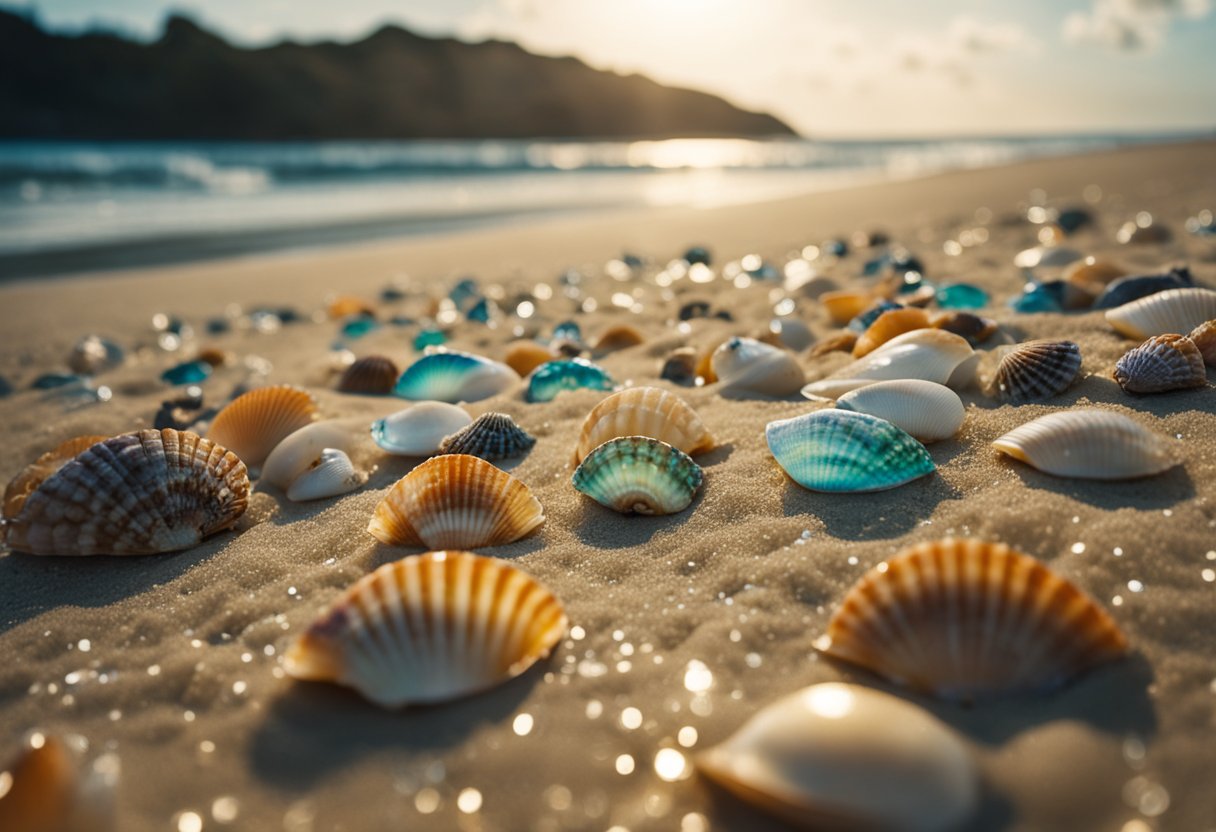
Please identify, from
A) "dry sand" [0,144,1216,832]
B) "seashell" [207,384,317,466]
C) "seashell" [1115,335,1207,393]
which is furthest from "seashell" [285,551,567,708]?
"seashell" [1115,335,1207,393]

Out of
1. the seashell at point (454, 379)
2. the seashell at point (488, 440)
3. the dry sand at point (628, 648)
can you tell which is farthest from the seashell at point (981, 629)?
the seashell at point (454, 379)

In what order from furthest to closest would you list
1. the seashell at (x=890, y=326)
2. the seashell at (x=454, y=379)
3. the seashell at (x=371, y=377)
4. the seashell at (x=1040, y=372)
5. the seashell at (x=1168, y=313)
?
the seashell at (x=371, y=377), the seashell at (x=454, y=379), the seashell at (x=890, y=326), the seashell at (x=1168, y=313), the seashell at (x=1040, y=372)

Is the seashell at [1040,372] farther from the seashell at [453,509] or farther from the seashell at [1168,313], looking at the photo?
the seashell at [453,509]

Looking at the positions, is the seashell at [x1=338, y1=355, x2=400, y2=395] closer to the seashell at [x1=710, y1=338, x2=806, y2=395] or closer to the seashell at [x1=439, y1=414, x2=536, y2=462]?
the seashell at [x1=439, y1=414, x2=536, y2=462]

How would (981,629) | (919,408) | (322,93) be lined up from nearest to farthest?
(981,629), (919,408), (322,93)

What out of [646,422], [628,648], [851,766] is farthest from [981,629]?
[646,422]

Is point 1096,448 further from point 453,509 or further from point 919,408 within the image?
point 453,509
